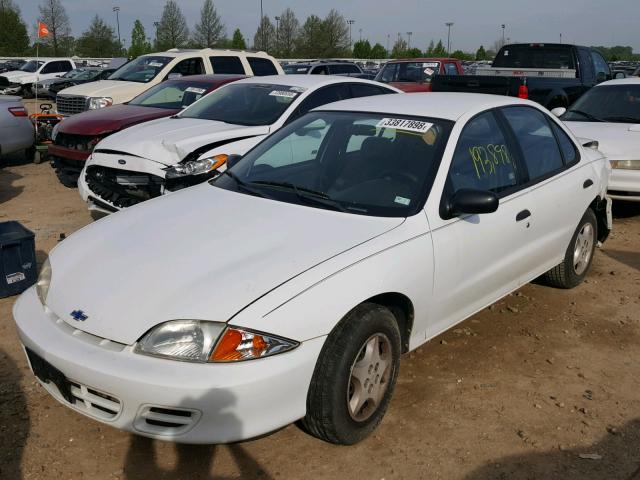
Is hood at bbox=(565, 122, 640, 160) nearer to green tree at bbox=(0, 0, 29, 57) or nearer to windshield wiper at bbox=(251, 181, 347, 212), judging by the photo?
windshield wiper at bbox=(251, 181, 347, 212)

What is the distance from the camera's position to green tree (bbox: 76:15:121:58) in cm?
6353

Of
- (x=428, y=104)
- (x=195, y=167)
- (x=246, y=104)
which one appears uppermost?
(x=428, y=104)

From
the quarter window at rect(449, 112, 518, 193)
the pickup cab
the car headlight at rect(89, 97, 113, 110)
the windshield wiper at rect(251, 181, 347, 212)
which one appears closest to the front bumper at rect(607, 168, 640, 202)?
the quarter window at rect(449, 112, 518, 193)

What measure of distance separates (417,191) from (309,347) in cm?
120

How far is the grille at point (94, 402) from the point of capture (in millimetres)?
2682

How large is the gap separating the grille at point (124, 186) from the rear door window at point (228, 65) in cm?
585

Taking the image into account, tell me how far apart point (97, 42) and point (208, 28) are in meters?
11.1

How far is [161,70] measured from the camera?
1150 centimetres

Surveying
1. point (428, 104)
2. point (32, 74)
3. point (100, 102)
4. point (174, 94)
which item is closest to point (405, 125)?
point (428, 104)

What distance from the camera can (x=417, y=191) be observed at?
3475mm

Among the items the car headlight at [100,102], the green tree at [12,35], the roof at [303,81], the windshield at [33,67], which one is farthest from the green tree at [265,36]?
the roof at [303,81]

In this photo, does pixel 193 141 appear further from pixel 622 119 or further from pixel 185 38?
pixel 185 38

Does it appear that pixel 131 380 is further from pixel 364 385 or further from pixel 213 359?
pixel 364 385

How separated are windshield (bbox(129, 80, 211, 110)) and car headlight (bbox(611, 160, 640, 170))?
208 inches
